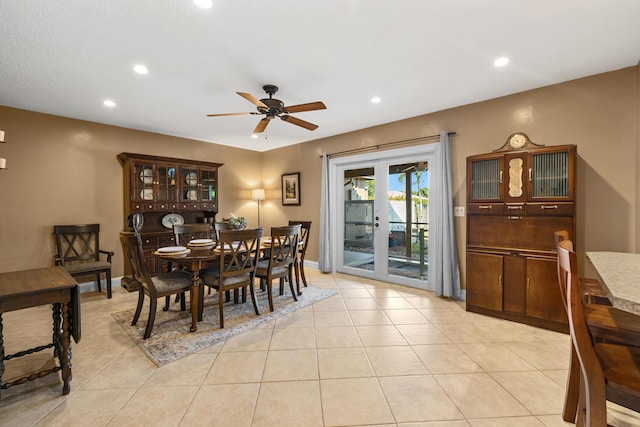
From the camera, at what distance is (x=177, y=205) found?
15.6 ft

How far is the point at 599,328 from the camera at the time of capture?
50.1 inches

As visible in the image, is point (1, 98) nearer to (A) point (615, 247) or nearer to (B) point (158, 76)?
(B) point (158, 76)

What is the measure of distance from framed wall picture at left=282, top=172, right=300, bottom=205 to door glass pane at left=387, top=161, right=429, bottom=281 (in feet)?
6.67

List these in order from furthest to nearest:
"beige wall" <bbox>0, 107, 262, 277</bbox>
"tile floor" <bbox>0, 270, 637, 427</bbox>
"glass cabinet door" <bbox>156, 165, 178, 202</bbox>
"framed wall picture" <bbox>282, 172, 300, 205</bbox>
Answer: "framed wall picture" <bbox>282, 172, 300, 205</bbox>
"glass cabinet door" <bbox>156, 165, 178, 202</bbox>
"beige wall" <bbox>0, 107, 262, 277</bbox>
"tile floor" <bbox>0, 270, 637, 427</bbox>

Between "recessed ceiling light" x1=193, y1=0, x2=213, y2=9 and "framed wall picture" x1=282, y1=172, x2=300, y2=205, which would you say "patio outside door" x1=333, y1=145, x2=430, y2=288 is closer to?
"framed wall picture" x1=282, y1=172, x2=300, y2=205

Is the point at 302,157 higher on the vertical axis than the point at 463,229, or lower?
higher

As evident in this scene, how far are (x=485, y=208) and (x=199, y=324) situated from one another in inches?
133

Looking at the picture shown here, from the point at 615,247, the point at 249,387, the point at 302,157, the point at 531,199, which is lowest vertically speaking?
the point at 249,387

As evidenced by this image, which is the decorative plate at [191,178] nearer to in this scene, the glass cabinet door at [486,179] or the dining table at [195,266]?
the dining table at [195,266]

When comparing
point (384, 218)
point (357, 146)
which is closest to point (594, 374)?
point (384, 218)

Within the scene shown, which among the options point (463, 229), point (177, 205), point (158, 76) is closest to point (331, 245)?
point (463, 229)

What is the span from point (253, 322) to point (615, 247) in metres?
3.72

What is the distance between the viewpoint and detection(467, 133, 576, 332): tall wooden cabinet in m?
2.71

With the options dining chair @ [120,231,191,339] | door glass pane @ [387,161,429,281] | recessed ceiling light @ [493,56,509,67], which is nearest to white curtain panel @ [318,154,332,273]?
door glass pane @ [387,161,429,281]
